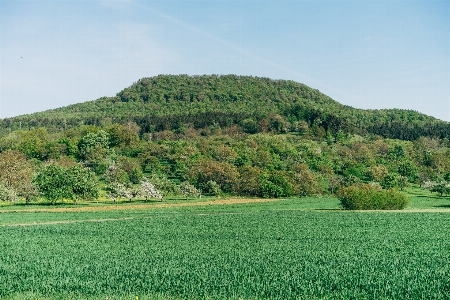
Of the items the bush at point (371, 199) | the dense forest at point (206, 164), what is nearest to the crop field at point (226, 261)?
the bush at point (371, 199)

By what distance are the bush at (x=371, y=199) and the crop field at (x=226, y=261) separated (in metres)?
22.6

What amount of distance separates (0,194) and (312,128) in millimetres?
149243

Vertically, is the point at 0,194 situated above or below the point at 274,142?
below

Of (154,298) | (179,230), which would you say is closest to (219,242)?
(179,230)

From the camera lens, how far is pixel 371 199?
69.1m

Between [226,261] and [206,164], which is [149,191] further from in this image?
[226,261]

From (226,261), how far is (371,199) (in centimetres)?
5095

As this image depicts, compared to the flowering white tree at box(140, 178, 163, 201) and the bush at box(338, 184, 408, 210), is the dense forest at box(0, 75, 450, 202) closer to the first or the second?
the flowering white tree at box(140, 178, 163, 201)

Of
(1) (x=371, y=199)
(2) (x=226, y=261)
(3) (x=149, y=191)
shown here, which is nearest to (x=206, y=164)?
(3) (x=149, y=191)

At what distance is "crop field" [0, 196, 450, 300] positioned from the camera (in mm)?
17500

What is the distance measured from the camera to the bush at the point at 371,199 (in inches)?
2704

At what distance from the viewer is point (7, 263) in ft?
79.5

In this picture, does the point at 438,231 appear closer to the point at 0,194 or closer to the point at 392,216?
the point at 392,216

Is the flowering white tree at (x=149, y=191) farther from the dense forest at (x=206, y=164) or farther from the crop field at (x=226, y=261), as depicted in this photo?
the crop field at (x=226, y=261)
